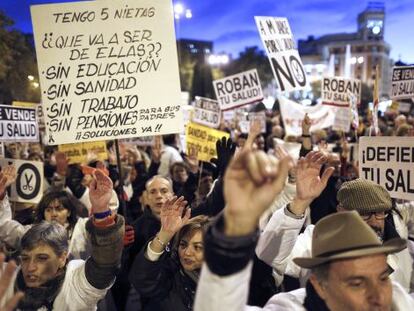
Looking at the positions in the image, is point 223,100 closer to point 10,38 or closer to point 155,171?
point 155,171

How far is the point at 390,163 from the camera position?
4.47 meters

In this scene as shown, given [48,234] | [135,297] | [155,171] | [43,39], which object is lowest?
[135,297]

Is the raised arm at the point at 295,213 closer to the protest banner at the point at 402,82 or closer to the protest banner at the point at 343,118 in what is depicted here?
the protest banner at the point at 402,82

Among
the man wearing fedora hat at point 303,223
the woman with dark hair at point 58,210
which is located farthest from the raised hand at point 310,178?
the woman with dark hair at point 58,210

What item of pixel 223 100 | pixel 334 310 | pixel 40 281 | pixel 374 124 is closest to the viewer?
pixel 334 310

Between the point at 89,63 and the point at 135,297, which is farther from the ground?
the point at 89,63

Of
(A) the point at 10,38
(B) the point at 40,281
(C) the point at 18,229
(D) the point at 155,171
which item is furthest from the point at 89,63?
(A) the point at 10,38

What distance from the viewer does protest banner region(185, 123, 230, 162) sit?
317 inches

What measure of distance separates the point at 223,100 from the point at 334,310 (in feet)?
26.1

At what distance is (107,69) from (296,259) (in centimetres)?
263

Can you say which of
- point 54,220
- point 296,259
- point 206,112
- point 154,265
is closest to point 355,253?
point 296,259

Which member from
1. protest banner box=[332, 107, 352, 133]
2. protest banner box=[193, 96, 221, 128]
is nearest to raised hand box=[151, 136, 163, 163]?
protest banner box=[193, 96, 221, 128]

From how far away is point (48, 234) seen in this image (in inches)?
124

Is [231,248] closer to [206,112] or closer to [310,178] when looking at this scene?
[310,178]
